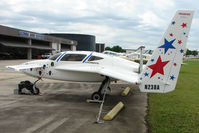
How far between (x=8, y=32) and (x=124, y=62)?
5168cm

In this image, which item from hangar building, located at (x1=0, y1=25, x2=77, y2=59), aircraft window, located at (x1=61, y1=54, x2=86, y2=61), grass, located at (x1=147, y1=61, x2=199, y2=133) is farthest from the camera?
hangar building, located at (x1=0, y1=25, x2=77, y2=59)

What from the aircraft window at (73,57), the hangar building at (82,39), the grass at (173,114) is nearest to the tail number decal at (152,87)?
the grass at (173,114)

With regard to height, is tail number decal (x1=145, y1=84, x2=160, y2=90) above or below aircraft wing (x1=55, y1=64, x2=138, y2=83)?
below

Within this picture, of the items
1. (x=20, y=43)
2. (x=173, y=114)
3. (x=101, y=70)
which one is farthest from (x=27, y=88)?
(x=20, y=43)

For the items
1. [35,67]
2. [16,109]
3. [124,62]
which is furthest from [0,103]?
[124,62]

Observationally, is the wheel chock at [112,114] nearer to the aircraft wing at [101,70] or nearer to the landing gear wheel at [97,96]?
the aircraft wing at [101,70]

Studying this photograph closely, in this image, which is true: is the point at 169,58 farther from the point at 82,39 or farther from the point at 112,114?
the point at 82,39

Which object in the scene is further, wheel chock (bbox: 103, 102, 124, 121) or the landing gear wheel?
the landing gear wheel

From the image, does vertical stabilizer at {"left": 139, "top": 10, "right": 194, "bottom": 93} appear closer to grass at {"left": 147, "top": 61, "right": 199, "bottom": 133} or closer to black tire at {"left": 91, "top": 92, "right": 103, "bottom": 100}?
grass at {"left": 147, "top": 61, "right": 199, "bottom": 133}

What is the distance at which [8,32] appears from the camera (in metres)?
53.0

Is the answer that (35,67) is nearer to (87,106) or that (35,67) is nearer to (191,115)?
(87,106)

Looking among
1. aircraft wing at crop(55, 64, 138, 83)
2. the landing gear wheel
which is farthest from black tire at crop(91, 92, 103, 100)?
aircraft wing at crop(55, 64, 138, 83)

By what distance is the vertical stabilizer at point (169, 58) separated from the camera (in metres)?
6.47

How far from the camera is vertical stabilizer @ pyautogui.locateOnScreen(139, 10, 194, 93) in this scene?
6.47 metres
